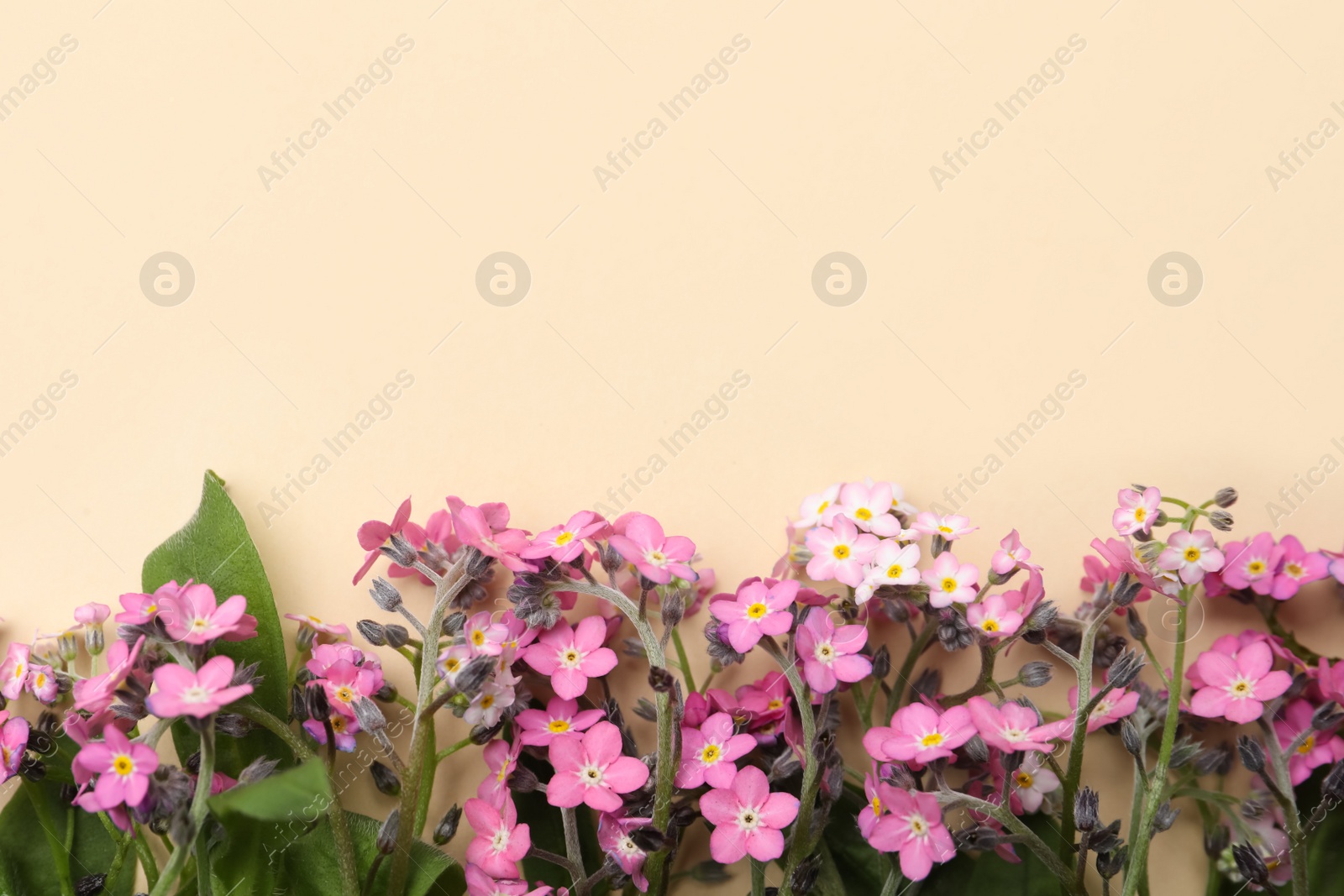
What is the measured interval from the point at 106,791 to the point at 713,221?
0.92 meters

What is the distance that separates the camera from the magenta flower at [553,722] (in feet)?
3.43

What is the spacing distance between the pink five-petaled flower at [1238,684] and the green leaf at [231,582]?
1.09m

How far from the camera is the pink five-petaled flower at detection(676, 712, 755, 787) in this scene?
39.6 inches

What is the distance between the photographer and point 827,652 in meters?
1.03

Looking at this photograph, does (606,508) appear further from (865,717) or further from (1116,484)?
(1116,484)

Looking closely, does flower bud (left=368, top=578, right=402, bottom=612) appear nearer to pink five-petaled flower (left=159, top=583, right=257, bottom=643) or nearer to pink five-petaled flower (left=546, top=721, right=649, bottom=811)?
pink five-petaled flower (left=159, top=583, right=257, bottom=643)

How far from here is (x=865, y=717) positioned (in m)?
1.11

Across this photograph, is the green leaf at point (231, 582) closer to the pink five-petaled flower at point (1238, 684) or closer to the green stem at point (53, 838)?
the green stem at point (53, 838)

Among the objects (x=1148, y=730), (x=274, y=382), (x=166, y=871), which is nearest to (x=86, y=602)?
(x=274, y=382)

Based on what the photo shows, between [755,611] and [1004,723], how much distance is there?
0.98 ft

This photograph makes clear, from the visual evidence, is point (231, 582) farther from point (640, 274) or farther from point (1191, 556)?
point (1191, 556)

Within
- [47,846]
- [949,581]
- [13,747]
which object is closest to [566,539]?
[949,581]

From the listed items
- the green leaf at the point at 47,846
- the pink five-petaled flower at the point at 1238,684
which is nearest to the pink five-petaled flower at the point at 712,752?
the pink five-petaled flower at the point at 1238,684

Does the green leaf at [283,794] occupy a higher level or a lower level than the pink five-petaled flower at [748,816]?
lower
